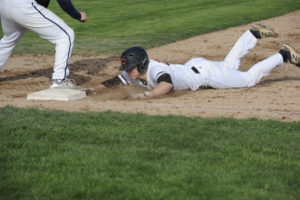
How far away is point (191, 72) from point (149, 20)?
33.0 ft

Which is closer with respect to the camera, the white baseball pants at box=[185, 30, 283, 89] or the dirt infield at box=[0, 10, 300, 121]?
the dirt infield at box=[0, 10, 300, 121]

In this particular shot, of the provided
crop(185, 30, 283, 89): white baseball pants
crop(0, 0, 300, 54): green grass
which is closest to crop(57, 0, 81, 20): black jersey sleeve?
crop(185, 30, 283, 89): white baseball pants

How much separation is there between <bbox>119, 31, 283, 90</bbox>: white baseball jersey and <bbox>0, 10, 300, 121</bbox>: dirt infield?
17 centimetres

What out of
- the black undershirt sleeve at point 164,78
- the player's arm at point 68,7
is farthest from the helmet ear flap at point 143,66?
the player's arm at point 68,7

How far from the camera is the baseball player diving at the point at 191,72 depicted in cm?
770

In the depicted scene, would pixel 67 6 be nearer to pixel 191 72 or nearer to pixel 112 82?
pixel 112 82

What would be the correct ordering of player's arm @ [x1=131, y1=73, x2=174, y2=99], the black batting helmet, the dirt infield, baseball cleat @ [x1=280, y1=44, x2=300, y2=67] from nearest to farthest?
the dirt infield, player's arm @ [x1=131, y1=73, x2=174, y2=99], the black batting helmet, baseball cleat @ [x1=280, y1=44, x2=300, y2=67]

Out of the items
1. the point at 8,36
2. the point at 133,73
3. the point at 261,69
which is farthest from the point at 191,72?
the point at 8,36

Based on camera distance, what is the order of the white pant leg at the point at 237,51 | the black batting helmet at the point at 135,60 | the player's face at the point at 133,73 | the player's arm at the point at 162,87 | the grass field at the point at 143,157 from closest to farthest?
the grass field at the point at 143,157
the player's arm at the point at 162,87
the black batting helmet at the point at 135,60
the player's face at the point at 133,73
the white pant leg at the point at 237,51

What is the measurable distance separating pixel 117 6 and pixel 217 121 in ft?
55.7

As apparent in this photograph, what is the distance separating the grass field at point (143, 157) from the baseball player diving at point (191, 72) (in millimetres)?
1630

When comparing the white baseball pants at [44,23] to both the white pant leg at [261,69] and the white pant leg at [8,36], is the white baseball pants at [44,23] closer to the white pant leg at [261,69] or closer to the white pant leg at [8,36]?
the white pant leg at [8,36]

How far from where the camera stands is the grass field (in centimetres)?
414

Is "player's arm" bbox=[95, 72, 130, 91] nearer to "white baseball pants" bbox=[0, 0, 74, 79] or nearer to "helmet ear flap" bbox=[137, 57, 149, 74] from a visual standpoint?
"helmet ear flap" bbox=[137, 57, 149, 74]
